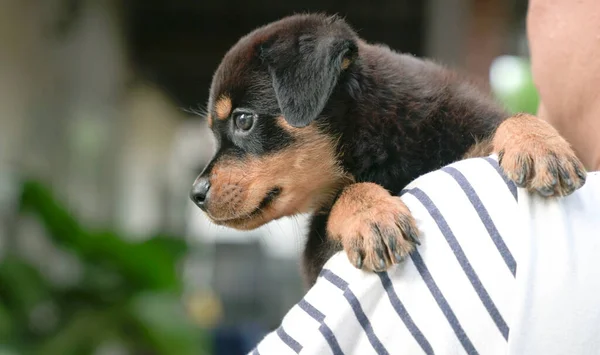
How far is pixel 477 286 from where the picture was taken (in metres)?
1.24

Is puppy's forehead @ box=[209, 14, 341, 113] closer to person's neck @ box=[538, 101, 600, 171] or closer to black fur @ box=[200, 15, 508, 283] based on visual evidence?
black fur @ box=[200, 15, 508, 283]

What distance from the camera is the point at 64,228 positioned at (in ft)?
16.8

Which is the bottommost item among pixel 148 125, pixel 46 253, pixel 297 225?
pixel 148 125

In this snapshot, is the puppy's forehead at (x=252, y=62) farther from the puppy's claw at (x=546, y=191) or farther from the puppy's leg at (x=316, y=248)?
the puppy's claw at (x=546, y=191)

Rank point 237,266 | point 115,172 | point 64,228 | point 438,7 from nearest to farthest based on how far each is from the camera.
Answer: point 64,228 < point 438,7 < point 115,172 < point 237,266

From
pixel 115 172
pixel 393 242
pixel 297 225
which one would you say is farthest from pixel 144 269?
pixel 115 172

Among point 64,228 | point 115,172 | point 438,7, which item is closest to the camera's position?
point 64,228

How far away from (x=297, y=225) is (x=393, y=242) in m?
0.80

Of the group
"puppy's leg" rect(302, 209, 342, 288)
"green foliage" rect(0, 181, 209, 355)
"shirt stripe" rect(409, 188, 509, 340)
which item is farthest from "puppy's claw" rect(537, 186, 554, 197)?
"green foliage" rect(0, 181, 209, 355)

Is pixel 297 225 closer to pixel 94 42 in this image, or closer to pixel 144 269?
pixel 144 269

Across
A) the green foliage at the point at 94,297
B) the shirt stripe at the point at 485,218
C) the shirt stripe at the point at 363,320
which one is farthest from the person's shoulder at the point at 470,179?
the green foliage at the point at 94,297

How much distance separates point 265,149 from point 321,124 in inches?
5.9

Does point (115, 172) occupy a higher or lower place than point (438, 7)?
lower

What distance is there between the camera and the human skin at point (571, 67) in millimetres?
1622
